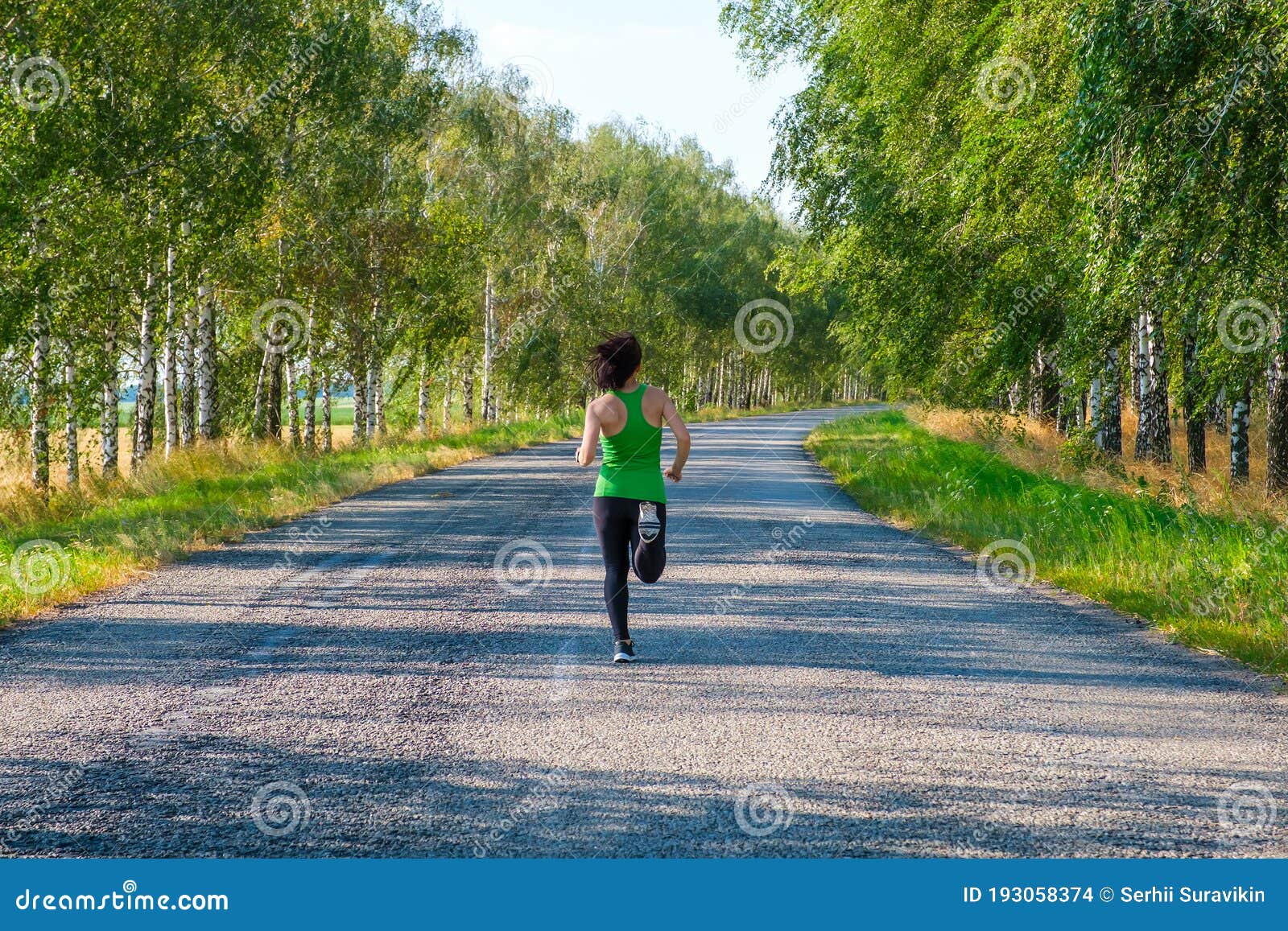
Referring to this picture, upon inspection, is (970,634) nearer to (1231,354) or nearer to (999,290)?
(1231,354)

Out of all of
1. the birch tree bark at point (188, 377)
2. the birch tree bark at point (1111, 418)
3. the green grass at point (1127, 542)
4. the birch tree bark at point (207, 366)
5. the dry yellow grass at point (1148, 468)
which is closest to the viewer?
the green grass at point (1127, 542)

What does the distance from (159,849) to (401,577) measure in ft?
19.0

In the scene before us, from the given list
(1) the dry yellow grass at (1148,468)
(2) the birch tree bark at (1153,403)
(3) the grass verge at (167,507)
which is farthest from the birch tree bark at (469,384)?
(2) the birch tree bark at (1153,403)

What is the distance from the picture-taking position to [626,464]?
6566 millimetres

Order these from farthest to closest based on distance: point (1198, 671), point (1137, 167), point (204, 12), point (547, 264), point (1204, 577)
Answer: point (547, 264)
point (204, 12)
point (1137, 167)
point (1204, 577)
point (1198, 671)

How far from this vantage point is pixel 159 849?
12.2ft

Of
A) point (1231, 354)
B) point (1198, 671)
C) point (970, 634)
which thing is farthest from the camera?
point (1231, 354)

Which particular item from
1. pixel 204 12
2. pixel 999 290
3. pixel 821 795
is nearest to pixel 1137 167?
pixel 821 795

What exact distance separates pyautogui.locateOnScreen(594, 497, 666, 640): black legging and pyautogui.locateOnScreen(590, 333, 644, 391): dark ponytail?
73cm

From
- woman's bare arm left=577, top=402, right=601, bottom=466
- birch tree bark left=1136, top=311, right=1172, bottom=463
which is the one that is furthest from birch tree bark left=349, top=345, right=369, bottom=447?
woman's bare arm left=577, top=402, right=601, bottom=466

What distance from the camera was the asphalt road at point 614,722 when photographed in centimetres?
394

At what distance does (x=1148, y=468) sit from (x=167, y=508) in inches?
574

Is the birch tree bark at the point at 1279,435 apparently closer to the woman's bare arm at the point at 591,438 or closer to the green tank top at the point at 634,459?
the green tank top at the point at 634,459

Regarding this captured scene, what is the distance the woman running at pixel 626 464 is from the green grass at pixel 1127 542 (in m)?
3.82
